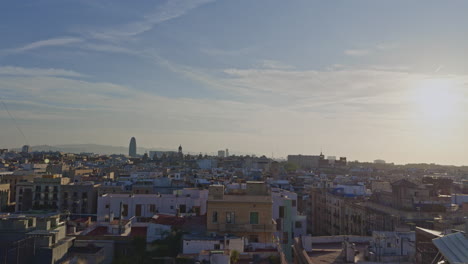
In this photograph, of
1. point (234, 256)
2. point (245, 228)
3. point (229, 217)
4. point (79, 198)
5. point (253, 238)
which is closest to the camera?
point (234, 256)

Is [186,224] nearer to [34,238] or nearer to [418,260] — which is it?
[34,238]

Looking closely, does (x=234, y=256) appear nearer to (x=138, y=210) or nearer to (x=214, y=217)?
(x=214, y=217)

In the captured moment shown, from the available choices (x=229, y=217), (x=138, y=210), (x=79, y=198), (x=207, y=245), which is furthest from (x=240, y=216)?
(x=79, y=198)

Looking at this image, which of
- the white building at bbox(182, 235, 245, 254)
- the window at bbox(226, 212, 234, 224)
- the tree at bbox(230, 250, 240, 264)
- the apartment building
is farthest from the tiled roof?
the apartment building

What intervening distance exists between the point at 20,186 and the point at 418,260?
52.6 meters

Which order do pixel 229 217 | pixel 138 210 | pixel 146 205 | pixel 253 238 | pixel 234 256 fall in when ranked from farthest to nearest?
pixel 146 205
pixel 138 210
pixel 229 217
pixel 253 238
pixel 234 256

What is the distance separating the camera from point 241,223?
96.2ft

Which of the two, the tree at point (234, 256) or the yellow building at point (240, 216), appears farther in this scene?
the yellow building at point (240, 216)

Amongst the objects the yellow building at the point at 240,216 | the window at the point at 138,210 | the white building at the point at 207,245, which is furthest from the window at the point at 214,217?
the window at the point at 138,210

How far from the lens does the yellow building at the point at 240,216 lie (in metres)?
29.0

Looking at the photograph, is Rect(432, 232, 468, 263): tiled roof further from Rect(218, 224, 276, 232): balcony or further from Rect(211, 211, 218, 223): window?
Rect(211, 211, 218, 223): window

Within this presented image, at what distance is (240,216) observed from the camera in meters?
29.4

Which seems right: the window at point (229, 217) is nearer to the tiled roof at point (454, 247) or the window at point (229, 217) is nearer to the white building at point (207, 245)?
the white building at point (207, 245)

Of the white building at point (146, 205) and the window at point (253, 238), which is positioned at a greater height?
the white building at point (146, 205)
